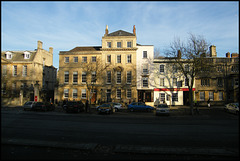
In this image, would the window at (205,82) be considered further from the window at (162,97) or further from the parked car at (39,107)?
the parked car at (39,107)

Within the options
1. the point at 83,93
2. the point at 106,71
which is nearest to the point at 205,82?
the point at 106,71

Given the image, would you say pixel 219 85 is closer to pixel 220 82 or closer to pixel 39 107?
pixel 220 82

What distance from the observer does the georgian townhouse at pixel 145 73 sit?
3734 centimetres

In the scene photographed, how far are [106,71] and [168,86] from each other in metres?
14.6

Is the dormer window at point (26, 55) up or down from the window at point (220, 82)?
up

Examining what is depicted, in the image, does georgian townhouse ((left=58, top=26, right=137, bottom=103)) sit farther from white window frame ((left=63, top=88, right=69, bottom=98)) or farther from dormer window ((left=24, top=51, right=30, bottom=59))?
dormer window ((left=24, top=51, right=30, bottom=59))

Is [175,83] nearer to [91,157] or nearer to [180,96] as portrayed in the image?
[180,96]

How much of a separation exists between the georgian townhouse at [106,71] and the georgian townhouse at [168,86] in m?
5.30

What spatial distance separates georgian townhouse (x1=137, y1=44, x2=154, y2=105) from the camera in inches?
1470

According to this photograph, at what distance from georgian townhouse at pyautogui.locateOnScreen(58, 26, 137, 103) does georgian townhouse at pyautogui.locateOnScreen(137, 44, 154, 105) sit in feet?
4.08

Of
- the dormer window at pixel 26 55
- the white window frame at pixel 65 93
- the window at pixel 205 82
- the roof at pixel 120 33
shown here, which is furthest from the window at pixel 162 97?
the dormer window at pixel 26 55

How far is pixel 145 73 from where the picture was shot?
37.7 meters

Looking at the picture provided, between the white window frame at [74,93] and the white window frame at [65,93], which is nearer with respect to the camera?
the white window frame at [74,93]

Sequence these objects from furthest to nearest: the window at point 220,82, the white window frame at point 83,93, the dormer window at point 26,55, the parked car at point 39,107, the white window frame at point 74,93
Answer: the dormer window at point 26,55 < the white window frame at point 74,93 < the white window frame at point 83,93 < the window at point 220,82 < the parked car at point 39,107
